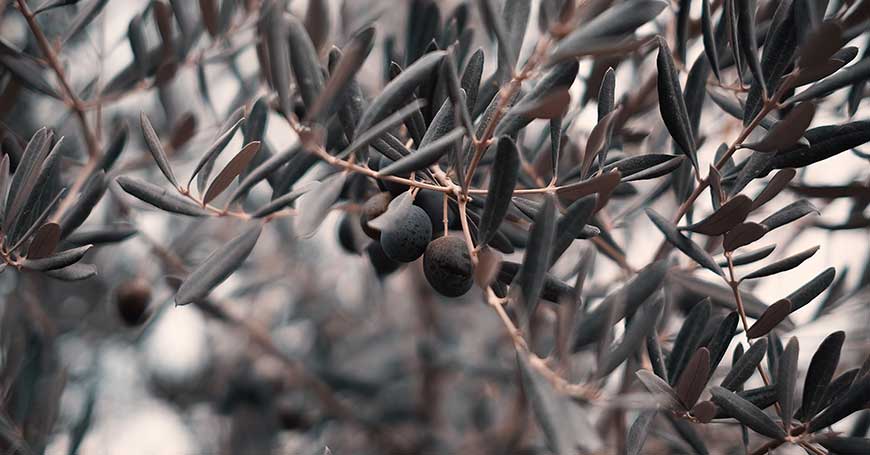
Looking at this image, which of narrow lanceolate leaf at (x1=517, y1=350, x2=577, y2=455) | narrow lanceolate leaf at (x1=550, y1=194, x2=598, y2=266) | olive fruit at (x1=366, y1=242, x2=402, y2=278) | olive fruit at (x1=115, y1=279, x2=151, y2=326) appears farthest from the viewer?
olive fruit at (x1=115, y1=279, x2=151, y2=326)

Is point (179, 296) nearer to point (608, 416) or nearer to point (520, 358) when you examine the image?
point (520, 358)

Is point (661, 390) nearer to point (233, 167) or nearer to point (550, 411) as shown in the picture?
point (550, 411)

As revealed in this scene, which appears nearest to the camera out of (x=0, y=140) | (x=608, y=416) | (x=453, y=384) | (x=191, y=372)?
(x=0, y=140)

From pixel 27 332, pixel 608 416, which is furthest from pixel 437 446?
pixel 27 332

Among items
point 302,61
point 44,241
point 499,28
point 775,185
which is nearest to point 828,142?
point 775,185

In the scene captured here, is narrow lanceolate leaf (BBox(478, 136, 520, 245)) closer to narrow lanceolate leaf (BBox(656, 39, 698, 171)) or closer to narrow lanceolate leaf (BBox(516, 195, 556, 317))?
narrow lanceolate leaf (BBox(516, 195, 556, 317))

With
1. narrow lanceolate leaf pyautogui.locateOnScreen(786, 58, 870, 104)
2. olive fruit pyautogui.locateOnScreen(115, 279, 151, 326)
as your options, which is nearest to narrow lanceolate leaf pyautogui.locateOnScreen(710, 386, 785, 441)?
narrow lanceolate leaf pyautogui.locateOnScreen(786, 58, 870, 104)
